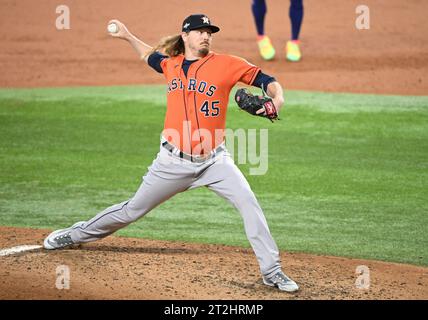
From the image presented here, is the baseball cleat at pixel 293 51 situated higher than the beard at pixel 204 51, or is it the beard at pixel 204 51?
the baseball cleat at pixel 293 51

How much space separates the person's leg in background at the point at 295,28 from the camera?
13969mm

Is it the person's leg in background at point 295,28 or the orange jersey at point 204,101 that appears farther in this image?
the person's leg in background at point 295,28

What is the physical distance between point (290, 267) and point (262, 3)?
834 cm

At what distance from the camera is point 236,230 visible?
301 inches

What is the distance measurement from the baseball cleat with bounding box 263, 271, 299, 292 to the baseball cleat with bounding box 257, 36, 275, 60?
8.93 m

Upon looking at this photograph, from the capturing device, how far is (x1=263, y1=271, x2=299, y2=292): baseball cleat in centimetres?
579

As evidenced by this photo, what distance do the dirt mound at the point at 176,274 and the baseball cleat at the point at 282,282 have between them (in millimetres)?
40

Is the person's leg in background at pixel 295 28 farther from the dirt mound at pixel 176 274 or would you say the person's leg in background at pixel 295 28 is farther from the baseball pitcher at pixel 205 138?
the baseball pitcher at pixel 205 138

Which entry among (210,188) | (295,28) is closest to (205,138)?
(210,188)

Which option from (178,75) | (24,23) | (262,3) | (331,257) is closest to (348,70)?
(262,3)

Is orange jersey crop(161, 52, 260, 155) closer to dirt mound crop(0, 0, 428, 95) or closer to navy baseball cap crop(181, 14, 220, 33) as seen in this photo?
navy baseball cap crop(181, 14, 220, 33)

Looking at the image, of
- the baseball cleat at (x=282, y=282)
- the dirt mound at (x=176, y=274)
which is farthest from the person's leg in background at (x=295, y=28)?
the baseball cleat at (x=282, y=282)

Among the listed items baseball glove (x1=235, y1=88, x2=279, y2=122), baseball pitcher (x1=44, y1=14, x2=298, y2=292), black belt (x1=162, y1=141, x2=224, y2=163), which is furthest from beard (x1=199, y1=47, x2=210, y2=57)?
black belt (x1=162, y1=141, x2=224, y2=163)
